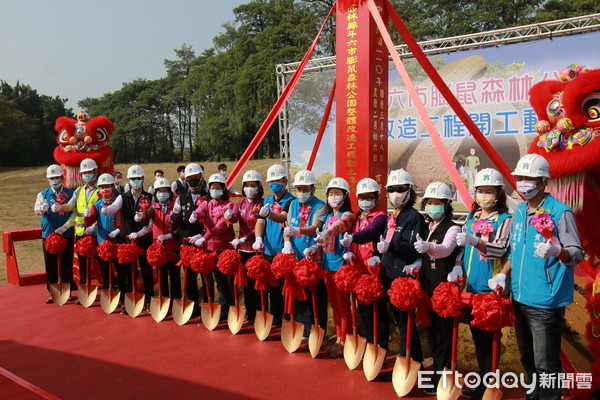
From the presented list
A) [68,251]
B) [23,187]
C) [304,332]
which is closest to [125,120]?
[23,187]

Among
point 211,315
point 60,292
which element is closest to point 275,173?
point 211,315

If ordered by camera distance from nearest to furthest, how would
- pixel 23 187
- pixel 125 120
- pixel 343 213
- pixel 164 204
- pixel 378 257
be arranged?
pixel 378 257 < pixel 343 213 < pixel 164 204 < pixel 23 187 < pixel 125 120

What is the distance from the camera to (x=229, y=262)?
5.28m

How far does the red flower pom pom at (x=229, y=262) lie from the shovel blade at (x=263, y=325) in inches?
21.7

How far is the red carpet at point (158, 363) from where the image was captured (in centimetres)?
400

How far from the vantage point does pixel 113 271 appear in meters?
6.50

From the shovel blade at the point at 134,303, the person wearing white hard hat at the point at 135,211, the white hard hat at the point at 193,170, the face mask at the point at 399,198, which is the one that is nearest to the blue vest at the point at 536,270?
the face mask at the point at 399,198

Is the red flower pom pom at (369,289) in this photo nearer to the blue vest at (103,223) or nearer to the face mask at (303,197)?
the face mask at (303,197)

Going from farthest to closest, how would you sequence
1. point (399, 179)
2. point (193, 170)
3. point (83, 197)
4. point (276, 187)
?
point (83, 197) → point (193, 170) → point (276, 187) → point (399, 179)

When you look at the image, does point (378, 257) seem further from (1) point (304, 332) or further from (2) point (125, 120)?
(2) point (125, 120)

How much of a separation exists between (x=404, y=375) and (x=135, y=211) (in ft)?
12.7

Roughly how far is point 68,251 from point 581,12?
20730 millimetres

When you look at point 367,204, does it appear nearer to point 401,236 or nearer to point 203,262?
point 401,236

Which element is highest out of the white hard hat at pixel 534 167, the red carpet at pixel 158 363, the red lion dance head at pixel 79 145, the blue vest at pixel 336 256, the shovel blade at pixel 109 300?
the red lion dance head at pixel 79 145
